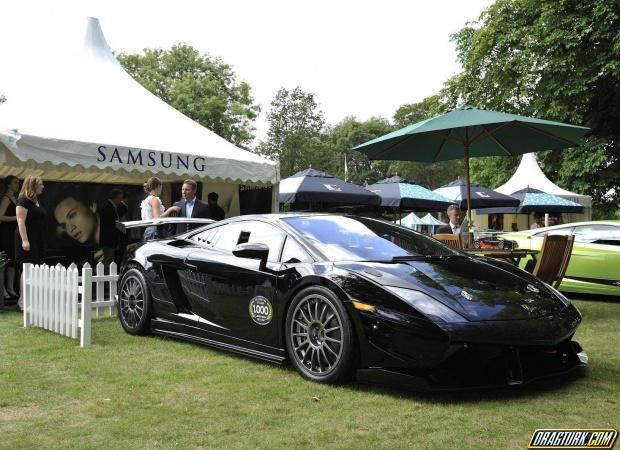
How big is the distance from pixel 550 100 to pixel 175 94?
26.6 m

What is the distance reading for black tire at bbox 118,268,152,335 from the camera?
592 cm

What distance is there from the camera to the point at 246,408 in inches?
145

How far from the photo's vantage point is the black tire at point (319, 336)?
403cm

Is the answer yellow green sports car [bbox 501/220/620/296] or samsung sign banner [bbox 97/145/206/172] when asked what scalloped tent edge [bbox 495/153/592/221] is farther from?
samsung sign banner [bbox 97/145/206/172]

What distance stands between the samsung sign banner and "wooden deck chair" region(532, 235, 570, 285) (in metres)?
5.44

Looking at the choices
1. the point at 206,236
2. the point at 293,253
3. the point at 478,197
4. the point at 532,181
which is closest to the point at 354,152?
the point at 532,181

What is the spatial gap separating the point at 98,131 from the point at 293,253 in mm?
5840

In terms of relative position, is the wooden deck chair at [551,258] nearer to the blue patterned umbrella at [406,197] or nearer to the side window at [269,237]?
the side window at [269,237]

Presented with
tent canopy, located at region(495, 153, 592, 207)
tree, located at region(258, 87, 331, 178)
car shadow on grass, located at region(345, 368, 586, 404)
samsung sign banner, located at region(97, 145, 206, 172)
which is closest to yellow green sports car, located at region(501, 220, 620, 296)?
car shadow on grass, located at region(345, 368, 586, 404)

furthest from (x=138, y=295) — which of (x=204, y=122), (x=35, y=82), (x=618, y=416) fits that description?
(x=204, y=122)

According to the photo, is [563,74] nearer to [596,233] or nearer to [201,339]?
[596,233]

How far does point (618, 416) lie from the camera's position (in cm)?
348

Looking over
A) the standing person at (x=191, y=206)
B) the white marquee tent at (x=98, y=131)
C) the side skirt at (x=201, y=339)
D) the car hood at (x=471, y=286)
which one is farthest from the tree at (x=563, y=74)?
the side skirt at (x=201, y=339)

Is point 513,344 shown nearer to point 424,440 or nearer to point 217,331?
point 424,440
